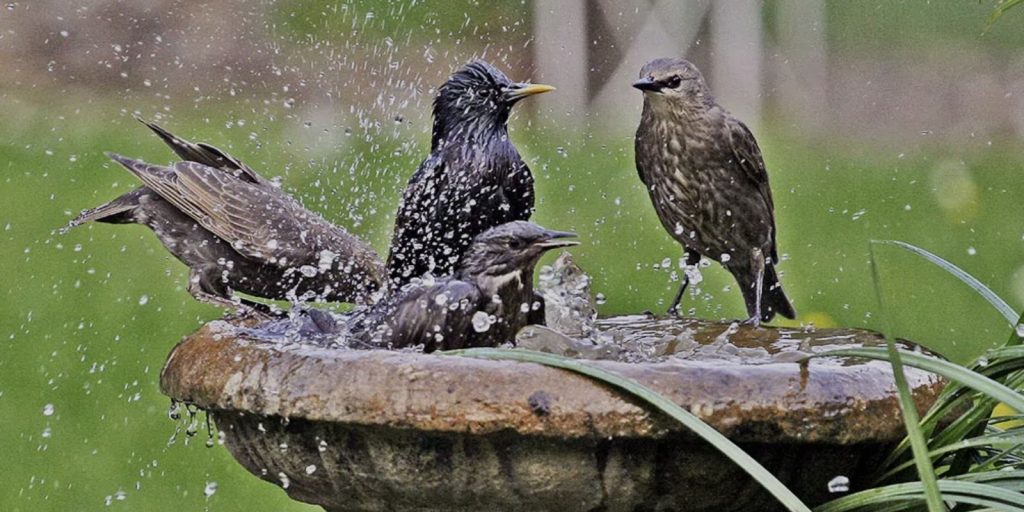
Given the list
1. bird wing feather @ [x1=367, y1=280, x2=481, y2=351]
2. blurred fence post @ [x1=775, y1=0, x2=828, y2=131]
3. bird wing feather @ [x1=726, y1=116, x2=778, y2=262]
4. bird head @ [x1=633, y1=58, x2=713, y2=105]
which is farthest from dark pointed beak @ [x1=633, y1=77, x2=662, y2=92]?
blurred fence post @ [x1=775, y1=0, x2=828, y2=131]

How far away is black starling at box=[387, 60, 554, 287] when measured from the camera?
397 cm

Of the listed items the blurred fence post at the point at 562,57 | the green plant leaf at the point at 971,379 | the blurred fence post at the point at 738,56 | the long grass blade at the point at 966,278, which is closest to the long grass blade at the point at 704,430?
the green plant leaf at the point at 971,379

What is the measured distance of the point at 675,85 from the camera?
4395 millimetres

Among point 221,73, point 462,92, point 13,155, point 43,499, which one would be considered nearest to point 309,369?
point 462,92

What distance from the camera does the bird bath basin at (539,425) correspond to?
2.41 m

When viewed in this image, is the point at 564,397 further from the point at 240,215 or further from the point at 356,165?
the point at 356,165

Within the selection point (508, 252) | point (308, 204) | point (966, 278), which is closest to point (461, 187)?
point (508, 252)

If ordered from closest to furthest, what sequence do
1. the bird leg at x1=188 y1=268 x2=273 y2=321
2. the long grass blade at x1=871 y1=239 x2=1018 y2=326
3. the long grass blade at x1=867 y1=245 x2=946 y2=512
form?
1. the long grass blade at x1=867 y1=245 x2=946 y2=512
2. the long grass blade at x1=871 y1=239 x2=1018 y2=326
3. the bird leg at x1=188 y1=268 x2=273 y2=321

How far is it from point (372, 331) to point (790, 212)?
463cm

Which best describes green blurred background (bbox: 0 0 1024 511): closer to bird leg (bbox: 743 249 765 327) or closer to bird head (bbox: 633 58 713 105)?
bird leg (bbox: 743 249 765 327)

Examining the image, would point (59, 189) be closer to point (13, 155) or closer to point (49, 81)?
point (13, 155)

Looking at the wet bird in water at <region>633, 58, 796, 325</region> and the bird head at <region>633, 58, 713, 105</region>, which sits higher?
the bird head at <region>633, 58, 713, 105</region>

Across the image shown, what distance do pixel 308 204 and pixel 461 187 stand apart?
3.58 meters

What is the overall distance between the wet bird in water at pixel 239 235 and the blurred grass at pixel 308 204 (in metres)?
1.21
